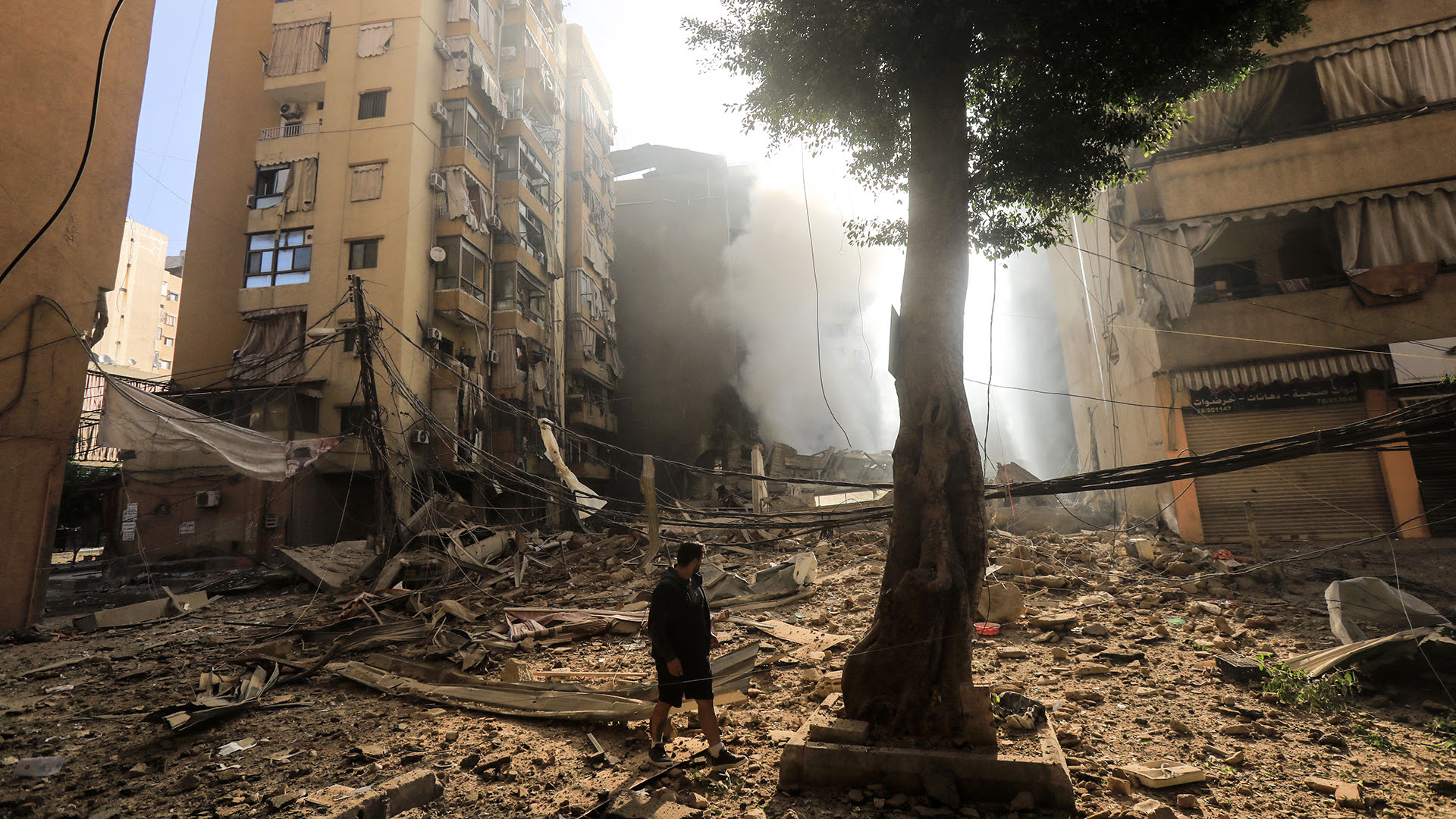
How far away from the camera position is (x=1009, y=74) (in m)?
6.11

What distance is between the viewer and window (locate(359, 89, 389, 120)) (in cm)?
2164

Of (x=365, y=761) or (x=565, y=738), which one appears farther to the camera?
(x=565, y=738)

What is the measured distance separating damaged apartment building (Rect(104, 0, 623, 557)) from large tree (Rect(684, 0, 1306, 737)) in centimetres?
1441

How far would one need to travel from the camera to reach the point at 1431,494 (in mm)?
12023

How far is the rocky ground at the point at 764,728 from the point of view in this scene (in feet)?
13.1

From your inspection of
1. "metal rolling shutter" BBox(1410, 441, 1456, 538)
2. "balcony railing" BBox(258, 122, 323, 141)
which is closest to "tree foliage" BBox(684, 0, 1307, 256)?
"metal rolling shutter" BBox(1410, 441, 1456, 538)

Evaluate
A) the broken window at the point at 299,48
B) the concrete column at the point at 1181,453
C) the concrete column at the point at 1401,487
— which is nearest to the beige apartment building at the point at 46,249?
the broken window at the point at 299,48

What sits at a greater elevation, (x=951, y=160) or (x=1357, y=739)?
(x=951, y=160)

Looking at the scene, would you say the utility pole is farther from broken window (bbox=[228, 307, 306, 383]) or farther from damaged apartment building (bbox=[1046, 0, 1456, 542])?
damaged apartment building (bbox=[1046, 0, 1456, 542])

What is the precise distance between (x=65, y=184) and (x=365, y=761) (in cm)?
1066

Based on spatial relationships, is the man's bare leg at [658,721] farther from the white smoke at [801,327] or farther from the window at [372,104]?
the white smoke at [801,327]

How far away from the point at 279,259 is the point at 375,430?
15540 millimetres

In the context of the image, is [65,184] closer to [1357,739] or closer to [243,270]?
[243,270]

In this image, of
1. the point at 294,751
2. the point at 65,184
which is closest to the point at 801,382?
the point at 65,184
